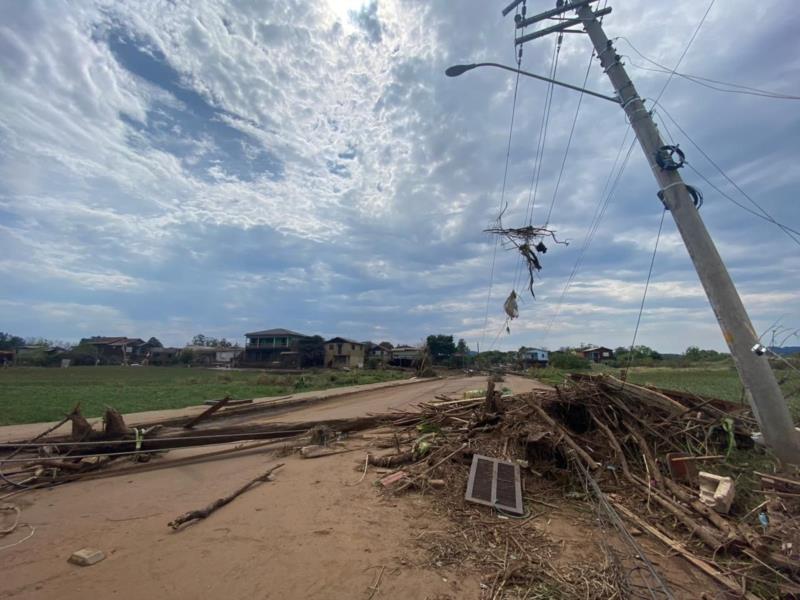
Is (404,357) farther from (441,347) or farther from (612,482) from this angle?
(612,482)

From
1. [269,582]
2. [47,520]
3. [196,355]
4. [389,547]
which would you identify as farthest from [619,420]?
[196,355]

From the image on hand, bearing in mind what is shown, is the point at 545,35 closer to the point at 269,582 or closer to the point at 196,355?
the point at 269,582

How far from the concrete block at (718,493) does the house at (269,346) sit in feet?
198

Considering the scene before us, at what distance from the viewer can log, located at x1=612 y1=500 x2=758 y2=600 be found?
154 inches

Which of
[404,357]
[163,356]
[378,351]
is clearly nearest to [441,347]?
[404,357]

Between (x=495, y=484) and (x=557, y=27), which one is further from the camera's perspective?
(x=557, y=27)

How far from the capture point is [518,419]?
8602mm

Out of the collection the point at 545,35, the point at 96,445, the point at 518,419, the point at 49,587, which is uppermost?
the point at 545,35

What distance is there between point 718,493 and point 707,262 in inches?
132

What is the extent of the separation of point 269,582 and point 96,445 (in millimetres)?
6476

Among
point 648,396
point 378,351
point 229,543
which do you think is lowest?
point 229,543

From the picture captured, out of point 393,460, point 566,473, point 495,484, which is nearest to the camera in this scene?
point 495,484

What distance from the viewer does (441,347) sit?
7438 centimetres

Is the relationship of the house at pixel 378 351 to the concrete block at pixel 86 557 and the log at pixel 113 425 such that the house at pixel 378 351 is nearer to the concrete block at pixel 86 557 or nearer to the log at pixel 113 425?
the log at pixel 113 425
